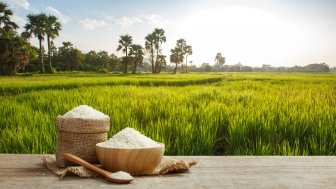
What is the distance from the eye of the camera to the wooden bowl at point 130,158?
5.98 ft

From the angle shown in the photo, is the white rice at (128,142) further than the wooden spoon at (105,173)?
Yes

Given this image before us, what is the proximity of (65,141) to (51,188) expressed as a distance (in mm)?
392

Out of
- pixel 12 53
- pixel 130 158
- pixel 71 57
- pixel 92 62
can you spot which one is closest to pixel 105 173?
pixel 130 158

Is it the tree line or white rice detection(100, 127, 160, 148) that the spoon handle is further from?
the tree line

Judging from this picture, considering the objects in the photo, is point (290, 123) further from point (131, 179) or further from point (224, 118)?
point (131, 179)

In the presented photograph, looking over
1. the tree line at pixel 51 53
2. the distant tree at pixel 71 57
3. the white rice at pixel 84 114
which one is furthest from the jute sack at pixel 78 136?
the distant tree at pixel 71 57

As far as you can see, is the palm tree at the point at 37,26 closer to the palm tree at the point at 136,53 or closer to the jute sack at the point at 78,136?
the palm tree at the point at 136,53

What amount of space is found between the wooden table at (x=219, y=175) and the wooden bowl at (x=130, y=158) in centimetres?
6

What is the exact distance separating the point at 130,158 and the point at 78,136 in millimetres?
308

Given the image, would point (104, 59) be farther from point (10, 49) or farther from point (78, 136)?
point (78, 136)

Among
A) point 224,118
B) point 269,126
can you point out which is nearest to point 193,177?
point 269,126

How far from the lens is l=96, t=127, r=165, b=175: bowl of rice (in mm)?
1823

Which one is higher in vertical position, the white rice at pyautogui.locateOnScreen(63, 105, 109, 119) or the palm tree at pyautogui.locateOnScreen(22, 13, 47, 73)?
the palm tree at pyautogui.locateOnScreen(22, 13, 47, 73)

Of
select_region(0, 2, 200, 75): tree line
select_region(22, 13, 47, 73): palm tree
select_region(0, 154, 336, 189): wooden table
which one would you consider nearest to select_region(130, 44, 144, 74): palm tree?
select_region(0, 2, 200, 75): tree line
